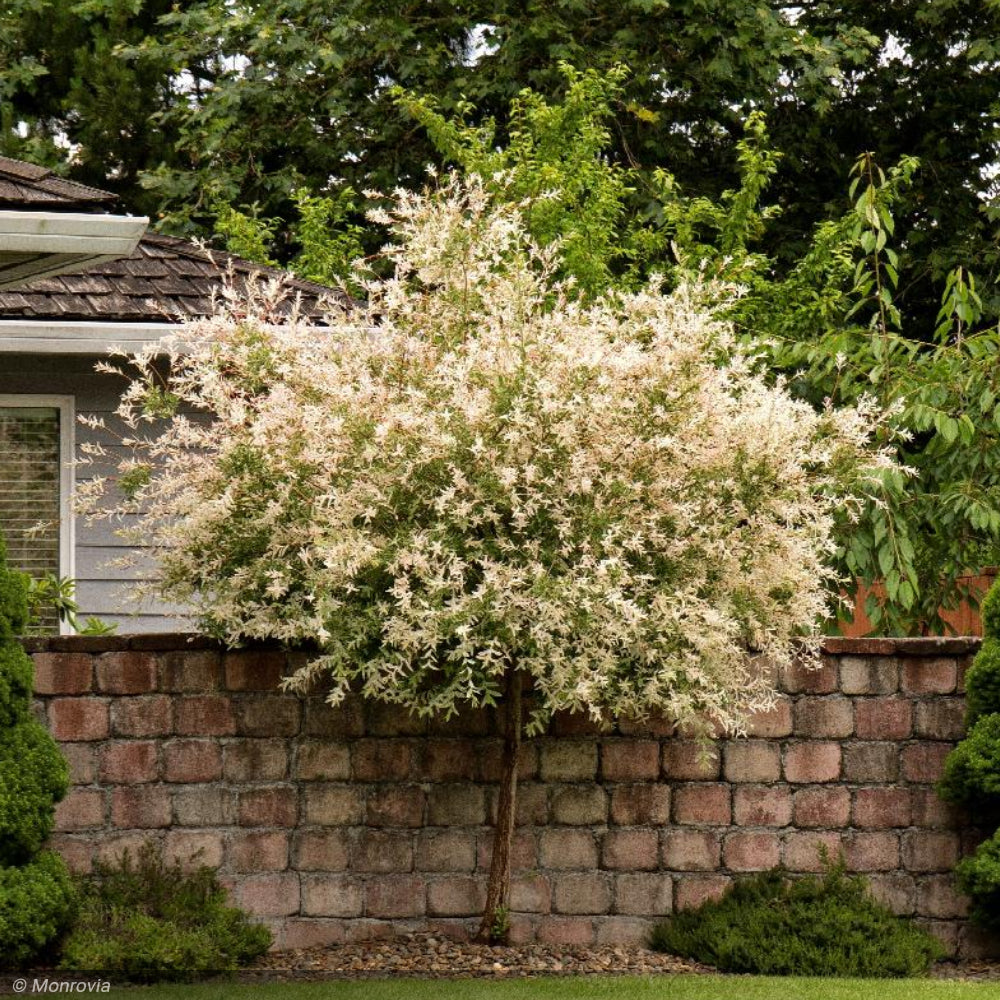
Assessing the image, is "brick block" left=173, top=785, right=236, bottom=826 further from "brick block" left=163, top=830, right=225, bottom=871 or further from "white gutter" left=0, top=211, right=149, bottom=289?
"white gutter" left=0, top=211, right=149, bottom=289

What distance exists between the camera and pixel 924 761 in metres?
7.54

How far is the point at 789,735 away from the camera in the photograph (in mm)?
7465

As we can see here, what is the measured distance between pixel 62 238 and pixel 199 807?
2528 millimetres

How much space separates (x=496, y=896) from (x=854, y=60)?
8819mm

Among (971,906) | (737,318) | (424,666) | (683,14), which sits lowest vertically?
(971,906)

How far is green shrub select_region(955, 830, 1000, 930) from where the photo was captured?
7164 mm

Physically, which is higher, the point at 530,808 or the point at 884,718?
the point at 884,718

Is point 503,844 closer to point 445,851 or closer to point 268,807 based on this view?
point 445,851

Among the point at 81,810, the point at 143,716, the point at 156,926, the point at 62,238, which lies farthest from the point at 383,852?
the point at 62,238

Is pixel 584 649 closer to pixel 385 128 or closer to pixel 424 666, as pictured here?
pixel 424 666

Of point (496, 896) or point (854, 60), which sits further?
point (854, 60)

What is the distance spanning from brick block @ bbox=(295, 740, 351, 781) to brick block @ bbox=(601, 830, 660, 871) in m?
1.22

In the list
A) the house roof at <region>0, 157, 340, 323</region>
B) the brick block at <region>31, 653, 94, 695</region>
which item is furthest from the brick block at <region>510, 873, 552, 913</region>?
the house roof at <region>0, 157, 340, 323</region>

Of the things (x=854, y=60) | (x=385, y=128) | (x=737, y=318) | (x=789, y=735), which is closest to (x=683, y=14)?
(x=854, y=60)
